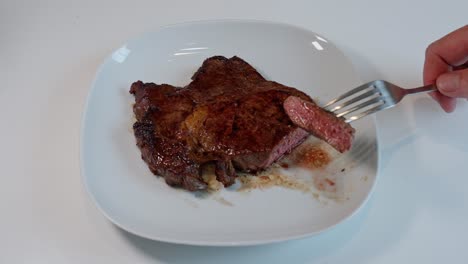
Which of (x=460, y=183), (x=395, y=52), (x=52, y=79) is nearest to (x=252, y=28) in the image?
(x=395, y=52)

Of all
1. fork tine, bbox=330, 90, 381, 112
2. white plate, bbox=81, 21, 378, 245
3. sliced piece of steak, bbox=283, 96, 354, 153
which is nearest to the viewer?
white plate, bbox=81, 21, 378, 245

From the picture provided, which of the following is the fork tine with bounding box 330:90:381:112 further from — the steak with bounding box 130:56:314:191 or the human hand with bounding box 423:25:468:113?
the human hand with bounding box 423:25:468:113

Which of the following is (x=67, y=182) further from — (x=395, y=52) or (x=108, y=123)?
(x=395, y=52)

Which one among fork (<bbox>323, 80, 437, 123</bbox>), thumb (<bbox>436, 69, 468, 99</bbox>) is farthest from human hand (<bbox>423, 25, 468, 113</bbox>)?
fork (<bbox>323, 80, 437, 123</bbox>)

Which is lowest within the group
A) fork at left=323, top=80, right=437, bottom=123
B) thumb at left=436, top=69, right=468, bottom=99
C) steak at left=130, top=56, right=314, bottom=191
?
thumb at left=436, top=69, right=468, bottom=99

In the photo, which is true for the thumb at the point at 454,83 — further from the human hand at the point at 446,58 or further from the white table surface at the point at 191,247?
the white table surface at the point at 191,247

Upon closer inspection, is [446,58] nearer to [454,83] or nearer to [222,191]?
[454,83]
